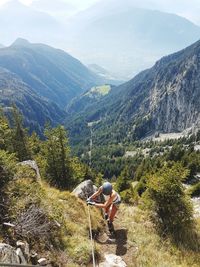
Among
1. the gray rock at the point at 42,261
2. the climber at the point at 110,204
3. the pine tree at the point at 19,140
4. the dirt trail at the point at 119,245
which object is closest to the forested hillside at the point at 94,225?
the dirt trail at the point at 119,245

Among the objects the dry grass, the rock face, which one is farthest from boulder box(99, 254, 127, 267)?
the rock face

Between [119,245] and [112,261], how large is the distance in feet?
5.86

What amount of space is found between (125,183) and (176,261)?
2815 centimetres

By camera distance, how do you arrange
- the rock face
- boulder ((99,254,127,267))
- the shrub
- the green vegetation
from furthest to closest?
the rock face → the shrub → boulder ((99,254,127,267)) → the green vegetation

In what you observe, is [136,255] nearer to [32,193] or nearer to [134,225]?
[134,225]

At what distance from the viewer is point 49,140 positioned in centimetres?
4241

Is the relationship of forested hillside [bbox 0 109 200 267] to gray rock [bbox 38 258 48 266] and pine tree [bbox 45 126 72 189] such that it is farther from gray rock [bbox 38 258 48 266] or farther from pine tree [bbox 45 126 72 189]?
pine tree [bbox 45 126 72 189]

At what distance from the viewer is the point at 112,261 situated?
12891 mm

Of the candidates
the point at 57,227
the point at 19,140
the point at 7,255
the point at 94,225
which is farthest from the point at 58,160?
the point at 7,255

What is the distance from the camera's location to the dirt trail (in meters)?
13.6

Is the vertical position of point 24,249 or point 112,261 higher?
point 24,249

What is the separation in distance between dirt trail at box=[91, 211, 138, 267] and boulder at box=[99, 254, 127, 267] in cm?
25

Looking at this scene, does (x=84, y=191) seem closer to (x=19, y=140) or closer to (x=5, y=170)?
(x=5, y=170)

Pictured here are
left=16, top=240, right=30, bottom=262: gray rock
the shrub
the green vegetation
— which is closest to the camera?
left=16, top=240, right=30, bottom=262: gray rock
